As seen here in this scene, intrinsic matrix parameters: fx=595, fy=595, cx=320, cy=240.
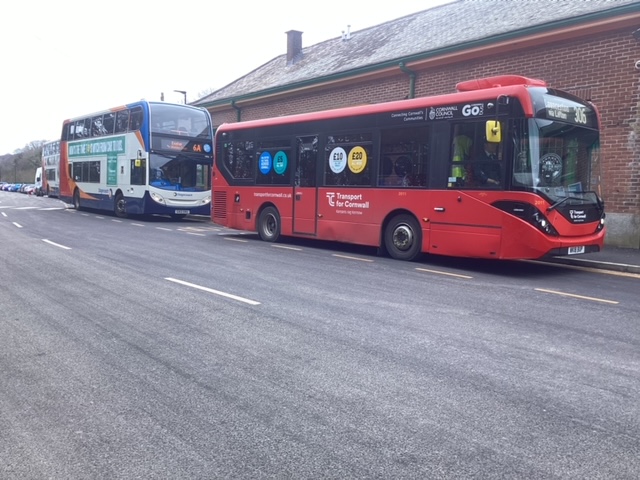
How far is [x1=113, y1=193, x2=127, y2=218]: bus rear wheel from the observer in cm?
2391

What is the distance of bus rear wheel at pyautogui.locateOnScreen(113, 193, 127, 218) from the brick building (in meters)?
7.10

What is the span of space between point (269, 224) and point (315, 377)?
11.1 meters

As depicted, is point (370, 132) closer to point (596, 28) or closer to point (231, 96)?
point (596, 28)

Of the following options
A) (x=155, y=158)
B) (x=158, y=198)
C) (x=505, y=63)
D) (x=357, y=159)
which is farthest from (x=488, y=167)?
(x=158, y=198)

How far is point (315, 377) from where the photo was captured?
4707 millimetres

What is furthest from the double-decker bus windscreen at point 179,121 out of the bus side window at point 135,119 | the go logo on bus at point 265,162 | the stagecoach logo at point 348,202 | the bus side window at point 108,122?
the stagecoach logo at point 348,202

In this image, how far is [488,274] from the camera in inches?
411

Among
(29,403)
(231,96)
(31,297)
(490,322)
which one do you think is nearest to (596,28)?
(490,322)

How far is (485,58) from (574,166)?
23.7 ft

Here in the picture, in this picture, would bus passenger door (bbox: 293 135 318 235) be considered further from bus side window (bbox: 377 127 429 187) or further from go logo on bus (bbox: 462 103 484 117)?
go logo on bus (bbox: 462 103 484 117)

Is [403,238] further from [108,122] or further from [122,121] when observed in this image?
[108,122]

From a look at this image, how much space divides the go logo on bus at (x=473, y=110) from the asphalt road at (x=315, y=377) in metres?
3.13

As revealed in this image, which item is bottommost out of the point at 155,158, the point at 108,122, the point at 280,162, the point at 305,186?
the point at 305,186

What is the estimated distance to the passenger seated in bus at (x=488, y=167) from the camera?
33.6ft
